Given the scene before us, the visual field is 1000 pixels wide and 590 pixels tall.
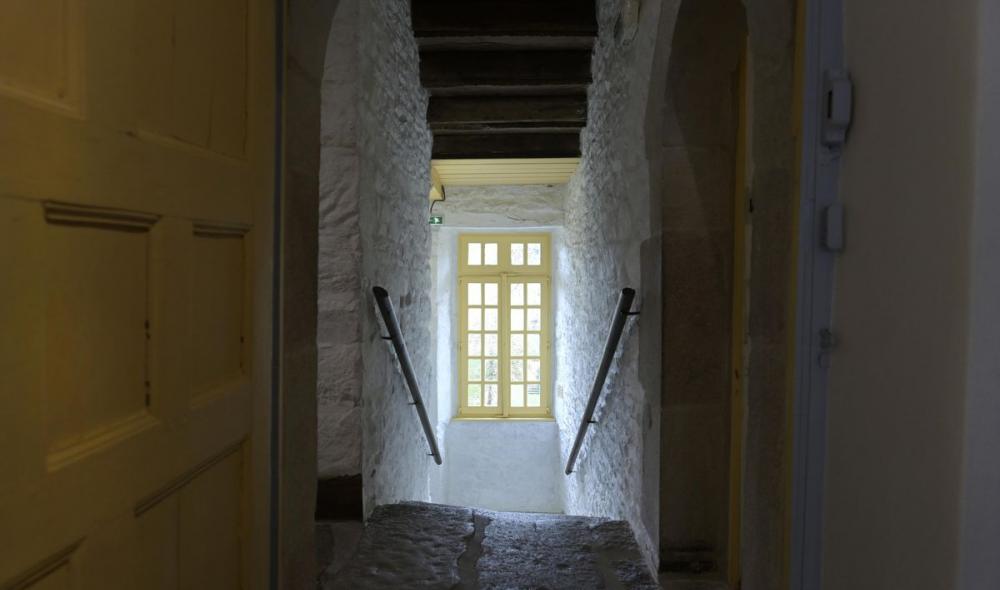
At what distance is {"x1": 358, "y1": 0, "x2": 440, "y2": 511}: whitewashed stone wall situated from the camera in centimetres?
320

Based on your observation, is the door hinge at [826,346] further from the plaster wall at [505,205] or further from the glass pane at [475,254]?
the glass pane at [475,254]

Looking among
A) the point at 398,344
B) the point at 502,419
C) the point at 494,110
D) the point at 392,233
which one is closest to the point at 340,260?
the point at 398,344

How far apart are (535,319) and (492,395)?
3.21 feet

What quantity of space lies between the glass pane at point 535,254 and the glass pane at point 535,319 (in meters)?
0.52

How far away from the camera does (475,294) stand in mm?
8242

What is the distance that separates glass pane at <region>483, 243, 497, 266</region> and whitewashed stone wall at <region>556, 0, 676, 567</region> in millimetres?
2328

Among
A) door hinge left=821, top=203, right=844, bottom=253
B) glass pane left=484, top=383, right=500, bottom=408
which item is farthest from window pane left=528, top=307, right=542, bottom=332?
door hinge left=821, top=203, right=844, bottom=253

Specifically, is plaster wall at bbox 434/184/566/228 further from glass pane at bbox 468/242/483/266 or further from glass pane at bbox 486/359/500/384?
glass pane at bbox 486/359/500/384

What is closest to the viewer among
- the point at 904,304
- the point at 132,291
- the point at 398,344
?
the point at 132,291

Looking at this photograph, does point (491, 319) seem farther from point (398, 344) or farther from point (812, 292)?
point (812, 292)

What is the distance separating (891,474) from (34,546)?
1.09 m

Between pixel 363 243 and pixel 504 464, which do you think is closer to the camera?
pixel 363 243

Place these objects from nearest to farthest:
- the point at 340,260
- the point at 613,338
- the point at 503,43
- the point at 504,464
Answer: the point at 340,260 < the point at 613,338 < the point at 503,43 < the point at 504,464

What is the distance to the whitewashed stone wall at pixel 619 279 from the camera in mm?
2588
